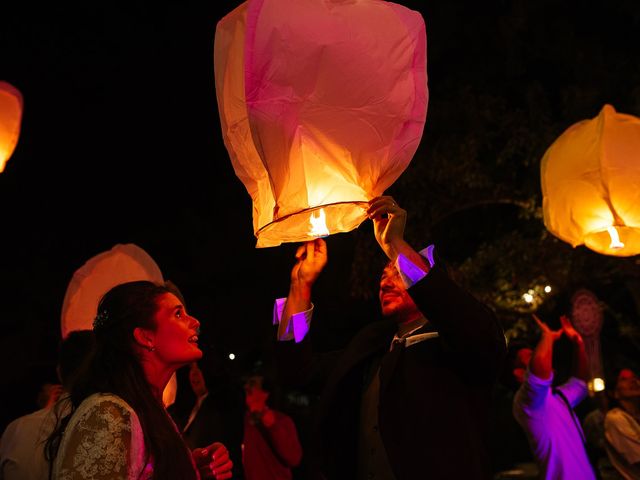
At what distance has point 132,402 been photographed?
234 cm

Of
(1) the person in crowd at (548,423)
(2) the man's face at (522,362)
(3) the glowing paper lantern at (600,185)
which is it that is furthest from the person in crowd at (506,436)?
(3) the glowing paper lantern at (600,185)

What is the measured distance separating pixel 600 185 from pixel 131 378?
3354 mm

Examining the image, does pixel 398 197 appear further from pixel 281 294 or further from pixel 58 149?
pixel 58 149

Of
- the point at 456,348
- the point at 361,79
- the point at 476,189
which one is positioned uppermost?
the point at 361,79

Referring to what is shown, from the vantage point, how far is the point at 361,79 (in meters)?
2.53

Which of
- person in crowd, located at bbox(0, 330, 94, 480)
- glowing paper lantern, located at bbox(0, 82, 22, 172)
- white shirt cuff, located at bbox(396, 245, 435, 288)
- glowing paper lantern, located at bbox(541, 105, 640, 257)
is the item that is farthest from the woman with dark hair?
glowing paper lantern, located at bbox(541, 105, 640, 257)

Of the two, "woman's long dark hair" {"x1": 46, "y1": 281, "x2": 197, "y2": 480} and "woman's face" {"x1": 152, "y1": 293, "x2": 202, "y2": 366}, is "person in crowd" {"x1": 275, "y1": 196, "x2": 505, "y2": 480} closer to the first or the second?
"woman's face" {"x1": 152, "y1": 293, "x2": 202, "y2": 366}

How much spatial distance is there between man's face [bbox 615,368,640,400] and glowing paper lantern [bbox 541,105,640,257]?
218 cm

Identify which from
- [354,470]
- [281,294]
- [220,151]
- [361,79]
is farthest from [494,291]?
[361,79]

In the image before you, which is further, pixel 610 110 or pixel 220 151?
pixel 220 151

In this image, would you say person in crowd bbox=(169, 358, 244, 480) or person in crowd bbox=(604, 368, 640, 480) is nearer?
person in crowd bbox=(604, 368, 640, 480)

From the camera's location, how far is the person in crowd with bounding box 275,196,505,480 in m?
2.67

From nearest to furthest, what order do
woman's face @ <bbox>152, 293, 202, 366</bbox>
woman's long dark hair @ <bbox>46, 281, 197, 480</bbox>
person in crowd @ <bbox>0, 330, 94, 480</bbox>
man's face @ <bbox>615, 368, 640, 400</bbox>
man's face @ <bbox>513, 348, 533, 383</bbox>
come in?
woman's long dark hair @ <bbox>46, 281, 197, 480</bbox>
woman's face @ <bbox>152, 293, 202, 366</bbox>
person in crowd @ <bbox>0, 330, 94, 480</bbox>
man's face @ <bbox>615, 368, 640, 400</bbox>
man's face @ <bbox>513, 348, 533, 383</bbox>

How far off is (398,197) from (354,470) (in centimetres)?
745
